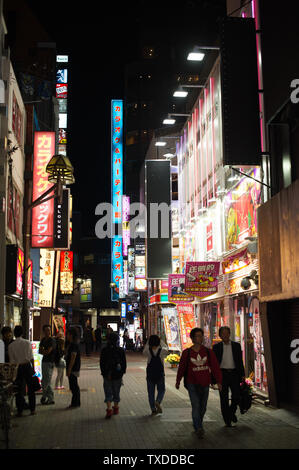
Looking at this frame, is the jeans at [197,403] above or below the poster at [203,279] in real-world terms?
below

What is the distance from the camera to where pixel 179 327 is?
72.9 feet

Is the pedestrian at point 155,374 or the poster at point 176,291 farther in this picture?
the poster at point 176,291

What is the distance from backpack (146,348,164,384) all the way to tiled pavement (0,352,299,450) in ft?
2.54

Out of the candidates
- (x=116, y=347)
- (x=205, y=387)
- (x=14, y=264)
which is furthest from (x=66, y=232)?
(x=205, y=387)

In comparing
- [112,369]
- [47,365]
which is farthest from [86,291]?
[112,369]

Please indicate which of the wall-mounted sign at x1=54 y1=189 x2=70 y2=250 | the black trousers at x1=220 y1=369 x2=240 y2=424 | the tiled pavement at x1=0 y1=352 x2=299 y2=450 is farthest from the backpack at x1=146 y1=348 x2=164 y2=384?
the wall-mounted sign at x1=54 y1=189 x2=70 y2=250

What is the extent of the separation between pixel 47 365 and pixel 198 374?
5.51m

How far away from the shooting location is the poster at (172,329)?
23641mm

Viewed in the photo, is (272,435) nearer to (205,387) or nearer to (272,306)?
(205,387)

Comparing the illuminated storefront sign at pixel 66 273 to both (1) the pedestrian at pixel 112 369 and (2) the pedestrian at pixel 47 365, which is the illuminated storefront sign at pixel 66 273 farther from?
(1) the pedestrian at pixel 112 369

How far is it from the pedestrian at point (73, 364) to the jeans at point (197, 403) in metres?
4.11

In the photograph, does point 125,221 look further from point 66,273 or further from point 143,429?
point 143,429

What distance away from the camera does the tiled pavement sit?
8586 millimetres

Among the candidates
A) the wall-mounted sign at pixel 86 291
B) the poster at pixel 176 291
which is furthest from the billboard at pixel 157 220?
the wall-mounted sign at pixel 86 291
